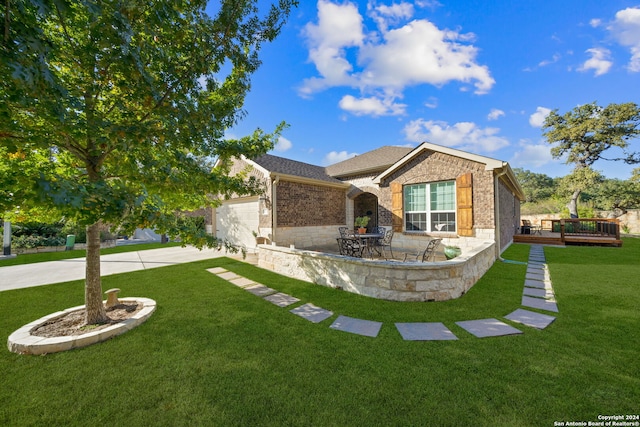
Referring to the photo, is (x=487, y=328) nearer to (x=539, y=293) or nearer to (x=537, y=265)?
(x=539, y=293)

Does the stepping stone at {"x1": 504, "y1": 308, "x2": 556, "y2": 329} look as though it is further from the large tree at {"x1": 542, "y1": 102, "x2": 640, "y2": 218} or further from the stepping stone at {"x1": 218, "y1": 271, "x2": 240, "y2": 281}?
the large tree at {"x1": 542, "y1": 102, "x2": 640, "y2": 218}

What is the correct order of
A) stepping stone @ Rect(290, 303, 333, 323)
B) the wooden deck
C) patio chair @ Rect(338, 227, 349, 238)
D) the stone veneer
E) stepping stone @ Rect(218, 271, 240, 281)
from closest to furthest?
stepping stone @ Rect(290, 303, 333, 323), the stone veneer, stepping stone @ Rect(218, 271, 240, 281), patio chair @ Rect(338, 227, 349, 238), the wooden deck

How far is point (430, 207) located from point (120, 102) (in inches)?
409

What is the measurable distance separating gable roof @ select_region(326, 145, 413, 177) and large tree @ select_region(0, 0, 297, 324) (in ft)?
31.6

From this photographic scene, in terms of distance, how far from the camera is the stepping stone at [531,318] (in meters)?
3.81

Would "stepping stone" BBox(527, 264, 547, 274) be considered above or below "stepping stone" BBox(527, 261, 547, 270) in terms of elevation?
below

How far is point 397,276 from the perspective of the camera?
484 cm

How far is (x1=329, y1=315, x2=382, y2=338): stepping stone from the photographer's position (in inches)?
144

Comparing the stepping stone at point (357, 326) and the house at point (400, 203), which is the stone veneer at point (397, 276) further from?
the house at point (400, 203)

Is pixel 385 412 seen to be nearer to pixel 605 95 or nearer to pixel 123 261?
pixel 123 261

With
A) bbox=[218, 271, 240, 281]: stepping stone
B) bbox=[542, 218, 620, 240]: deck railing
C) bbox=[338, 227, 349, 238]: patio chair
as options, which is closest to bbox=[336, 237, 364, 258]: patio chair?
bbox=[338, 227, 349, 238]: patio chair

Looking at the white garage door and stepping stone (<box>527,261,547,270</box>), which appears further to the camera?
Result: the white garage door

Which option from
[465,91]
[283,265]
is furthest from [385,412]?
[465,91]

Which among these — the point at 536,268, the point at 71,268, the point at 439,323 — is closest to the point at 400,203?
the point at 536,268
